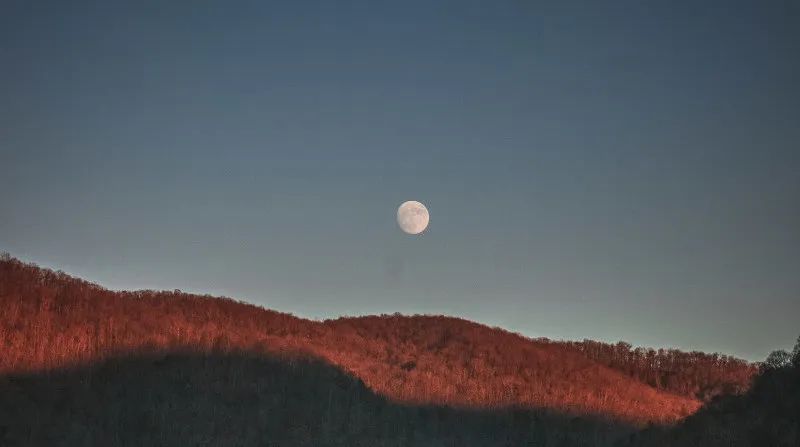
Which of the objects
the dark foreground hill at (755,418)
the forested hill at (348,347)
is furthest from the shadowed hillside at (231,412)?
the dark foreground hill at (755,418)

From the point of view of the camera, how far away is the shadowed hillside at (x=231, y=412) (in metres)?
12.3

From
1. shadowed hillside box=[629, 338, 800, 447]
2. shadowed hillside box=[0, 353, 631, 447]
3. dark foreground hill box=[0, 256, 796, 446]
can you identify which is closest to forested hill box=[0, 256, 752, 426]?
dark foreground hill box=[0, 256, 796, 446]

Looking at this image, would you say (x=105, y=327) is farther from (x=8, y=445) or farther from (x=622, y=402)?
(x=622, y=402)

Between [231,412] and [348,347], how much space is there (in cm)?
1017

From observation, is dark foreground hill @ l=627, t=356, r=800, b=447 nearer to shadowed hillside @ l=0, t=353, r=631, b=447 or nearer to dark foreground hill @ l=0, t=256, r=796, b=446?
dark foreground hill @ l=0, t=256, r=796, b=446

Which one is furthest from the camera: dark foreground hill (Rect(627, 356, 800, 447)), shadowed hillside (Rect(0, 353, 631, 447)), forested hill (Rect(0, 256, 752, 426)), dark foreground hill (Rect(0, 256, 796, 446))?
forested hill (Rect(0, 256, 752, 426))

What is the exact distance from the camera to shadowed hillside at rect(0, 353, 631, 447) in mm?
12289

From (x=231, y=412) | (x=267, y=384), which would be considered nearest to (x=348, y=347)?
(x=267, y=384)

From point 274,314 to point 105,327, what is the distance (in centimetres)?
1008

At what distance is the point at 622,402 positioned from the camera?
2428 cm

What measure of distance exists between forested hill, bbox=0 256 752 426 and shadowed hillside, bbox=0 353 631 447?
487 mm

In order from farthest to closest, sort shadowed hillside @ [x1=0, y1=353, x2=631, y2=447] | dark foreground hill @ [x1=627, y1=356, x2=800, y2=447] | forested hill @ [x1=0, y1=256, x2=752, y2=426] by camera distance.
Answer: forested hill @ [x1=0, y1=256, x2=752, y2=426] < shadowed hillside @ [x1=0, y1=353, x2=631, y2=447] < dark foreground hill @ [x1=627, y1=356, x2=800, y2=447]

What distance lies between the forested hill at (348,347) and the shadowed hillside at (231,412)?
0.49 meters

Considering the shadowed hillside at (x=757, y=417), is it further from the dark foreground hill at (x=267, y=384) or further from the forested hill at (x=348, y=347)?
the forested hill at (x=348, y=347)
